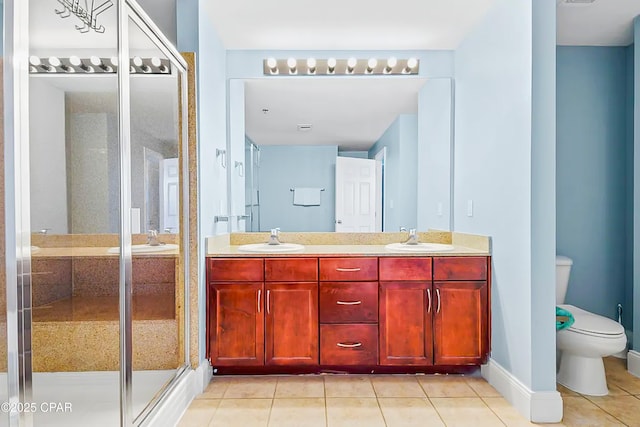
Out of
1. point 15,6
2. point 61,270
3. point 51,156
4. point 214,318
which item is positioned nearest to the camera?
point 15,6

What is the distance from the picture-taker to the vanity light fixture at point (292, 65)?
2.95m

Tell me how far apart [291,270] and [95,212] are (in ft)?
3.73

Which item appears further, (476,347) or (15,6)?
(476,347)

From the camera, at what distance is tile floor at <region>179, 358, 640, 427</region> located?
2.06 meters

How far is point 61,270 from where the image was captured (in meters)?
1.73

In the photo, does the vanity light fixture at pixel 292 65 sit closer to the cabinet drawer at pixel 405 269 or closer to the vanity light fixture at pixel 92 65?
the vanity light fixture at pixel 92 65

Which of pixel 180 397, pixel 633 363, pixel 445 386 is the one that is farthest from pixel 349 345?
pixel 633 363

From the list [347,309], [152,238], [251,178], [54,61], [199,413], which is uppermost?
[54,61]

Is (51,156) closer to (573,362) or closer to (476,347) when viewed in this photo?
(476,347)

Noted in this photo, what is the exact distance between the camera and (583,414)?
211cm

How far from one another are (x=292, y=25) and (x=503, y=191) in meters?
1.65

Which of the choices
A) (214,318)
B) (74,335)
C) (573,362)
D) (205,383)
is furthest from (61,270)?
(573,362)

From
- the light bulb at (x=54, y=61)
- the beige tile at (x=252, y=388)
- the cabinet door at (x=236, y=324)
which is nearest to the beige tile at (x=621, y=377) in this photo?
the beige tile at (x=252, y=388)

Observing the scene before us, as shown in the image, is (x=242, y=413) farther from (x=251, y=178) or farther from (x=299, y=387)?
(x=251, y=178)
